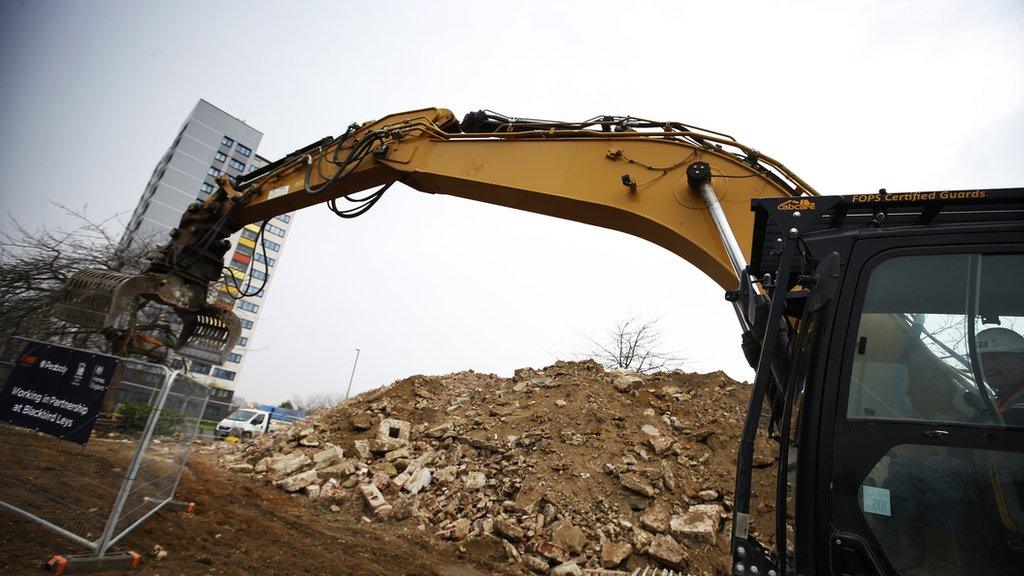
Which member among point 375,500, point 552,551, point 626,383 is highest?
point 626,383

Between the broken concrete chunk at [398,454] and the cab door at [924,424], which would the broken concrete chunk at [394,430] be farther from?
the cab door at [924,424]

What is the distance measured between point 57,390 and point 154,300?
4.64ft

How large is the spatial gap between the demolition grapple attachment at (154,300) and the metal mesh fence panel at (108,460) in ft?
2.05

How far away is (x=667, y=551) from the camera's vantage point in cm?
598

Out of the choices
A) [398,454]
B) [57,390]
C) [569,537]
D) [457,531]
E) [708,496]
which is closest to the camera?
[57,390]

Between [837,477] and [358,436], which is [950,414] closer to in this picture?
[837,477]

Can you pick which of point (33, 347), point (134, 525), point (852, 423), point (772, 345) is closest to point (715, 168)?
point (772, 345)

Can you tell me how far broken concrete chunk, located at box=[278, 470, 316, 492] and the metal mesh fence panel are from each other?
2.99 meters

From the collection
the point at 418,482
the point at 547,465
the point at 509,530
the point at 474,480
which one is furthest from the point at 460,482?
the point at 509,530

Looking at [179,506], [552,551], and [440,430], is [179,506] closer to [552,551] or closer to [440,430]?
[552,551]

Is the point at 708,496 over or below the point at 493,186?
below

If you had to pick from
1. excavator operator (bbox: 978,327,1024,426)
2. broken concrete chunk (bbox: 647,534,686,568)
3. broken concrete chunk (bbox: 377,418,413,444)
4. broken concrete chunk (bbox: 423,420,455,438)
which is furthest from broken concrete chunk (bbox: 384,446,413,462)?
excavator operator (bbox: 978,327,1024,426)

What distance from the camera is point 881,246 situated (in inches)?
86.1

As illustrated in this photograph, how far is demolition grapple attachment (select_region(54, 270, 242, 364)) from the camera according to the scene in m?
5.21
